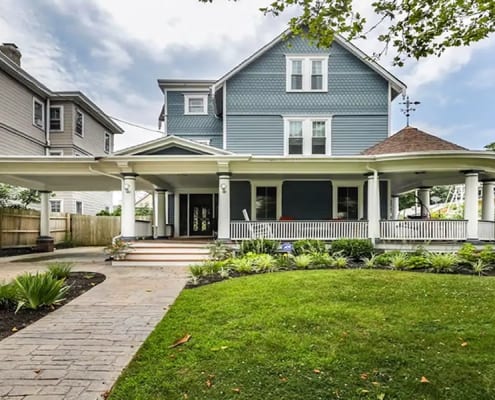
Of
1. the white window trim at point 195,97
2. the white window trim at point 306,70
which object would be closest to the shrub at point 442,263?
the white window trim at point 306,70

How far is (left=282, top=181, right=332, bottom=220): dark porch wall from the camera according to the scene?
14633 millimetres

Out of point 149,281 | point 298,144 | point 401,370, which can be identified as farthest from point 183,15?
point 298,144

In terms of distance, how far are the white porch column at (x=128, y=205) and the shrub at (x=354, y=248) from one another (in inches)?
255

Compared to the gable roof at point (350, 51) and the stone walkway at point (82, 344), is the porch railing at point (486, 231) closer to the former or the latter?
the gable roof at point (350, 51)

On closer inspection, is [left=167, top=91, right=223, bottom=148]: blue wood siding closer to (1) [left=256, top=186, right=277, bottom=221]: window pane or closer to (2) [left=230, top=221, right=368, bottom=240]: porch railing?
(1) [left=256, top=186, right=277, bottom=221]: window pane

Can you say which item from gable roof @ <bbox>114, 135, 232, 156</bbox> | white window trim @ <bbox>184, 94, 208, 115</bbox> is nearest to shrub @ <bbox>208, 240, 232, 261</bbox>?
gable roof @ <bbox>114, 135, 232, 156</bbox>

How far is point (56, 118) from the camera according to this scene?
20031 mm

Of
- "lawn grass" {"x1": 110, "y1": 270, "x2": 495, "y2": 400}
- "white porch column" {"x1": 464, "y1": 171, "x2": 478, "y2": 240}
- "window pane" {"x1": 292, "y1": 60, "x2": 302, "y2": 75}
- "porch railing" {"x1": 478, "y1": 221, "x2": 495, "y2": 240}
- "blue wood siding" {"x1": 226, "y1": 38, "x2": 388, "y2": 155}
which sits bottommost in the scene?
"lawn grass" {"x1": 110, "y1": 270, "x2": 495, "y2": 400}

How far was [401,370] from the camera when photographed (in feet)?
10.8

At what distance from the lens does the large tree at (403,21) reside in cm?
498

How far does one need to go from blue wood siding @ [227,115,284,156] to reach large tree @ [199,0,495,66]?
30.8 feet

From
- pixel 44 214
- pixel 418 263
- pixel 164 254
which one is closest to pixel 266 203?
pixel 164 254

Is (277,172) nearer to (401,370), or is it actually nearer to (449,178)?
(449,178)

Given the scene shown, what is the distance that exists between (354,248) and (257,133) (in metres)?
6.62
